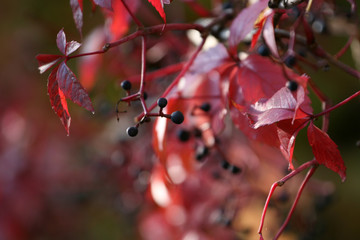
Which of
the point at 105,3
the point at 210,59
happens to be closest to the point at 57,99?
the point at 105,3

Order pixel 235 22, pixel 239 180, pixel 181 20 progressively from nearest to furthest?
pixel 235 22 < pixel 239 180 < pixel 181 20

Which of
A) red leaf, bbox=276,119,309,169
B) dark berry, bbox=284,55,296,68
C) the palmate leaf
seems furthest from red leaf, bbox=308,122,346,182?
the palmate leaf

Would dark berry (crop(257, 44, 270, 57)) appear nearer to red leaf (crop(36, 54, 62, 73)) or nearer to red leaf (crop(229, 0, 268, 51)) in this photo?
red leaf (crop(229, 0, 268, 51))

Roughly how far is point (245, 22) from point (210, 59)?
77mm

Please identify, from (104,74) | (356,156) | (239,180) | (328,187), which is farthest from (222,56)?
(356,156)

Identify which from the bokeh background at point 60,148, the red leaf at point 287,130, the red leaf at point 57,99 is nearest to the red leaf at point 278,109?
the red leaf at point 287,130

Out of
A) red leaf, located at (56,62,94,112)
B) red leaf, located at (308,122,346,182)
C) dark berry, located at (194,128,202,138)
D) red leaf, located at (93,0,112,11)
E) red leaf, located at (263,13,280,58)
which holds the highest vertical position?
red leaf, located at (93,0,112,11)

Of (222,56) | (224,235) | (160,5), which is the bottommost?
(224,235)

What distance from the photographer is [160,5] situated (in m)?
0.52

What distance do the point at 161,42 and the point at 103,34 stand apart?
0.17m

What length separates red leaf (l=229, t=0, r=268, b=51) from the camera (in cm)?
59

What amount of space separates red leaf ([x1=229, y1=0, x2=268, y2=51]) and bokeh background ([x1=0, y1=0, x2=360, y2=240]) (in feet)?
2.61

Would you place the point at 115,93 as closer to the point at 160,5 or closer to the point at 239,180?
the point at 239,180

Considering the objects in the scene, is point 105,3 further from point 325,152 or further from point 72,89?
point 325,152
